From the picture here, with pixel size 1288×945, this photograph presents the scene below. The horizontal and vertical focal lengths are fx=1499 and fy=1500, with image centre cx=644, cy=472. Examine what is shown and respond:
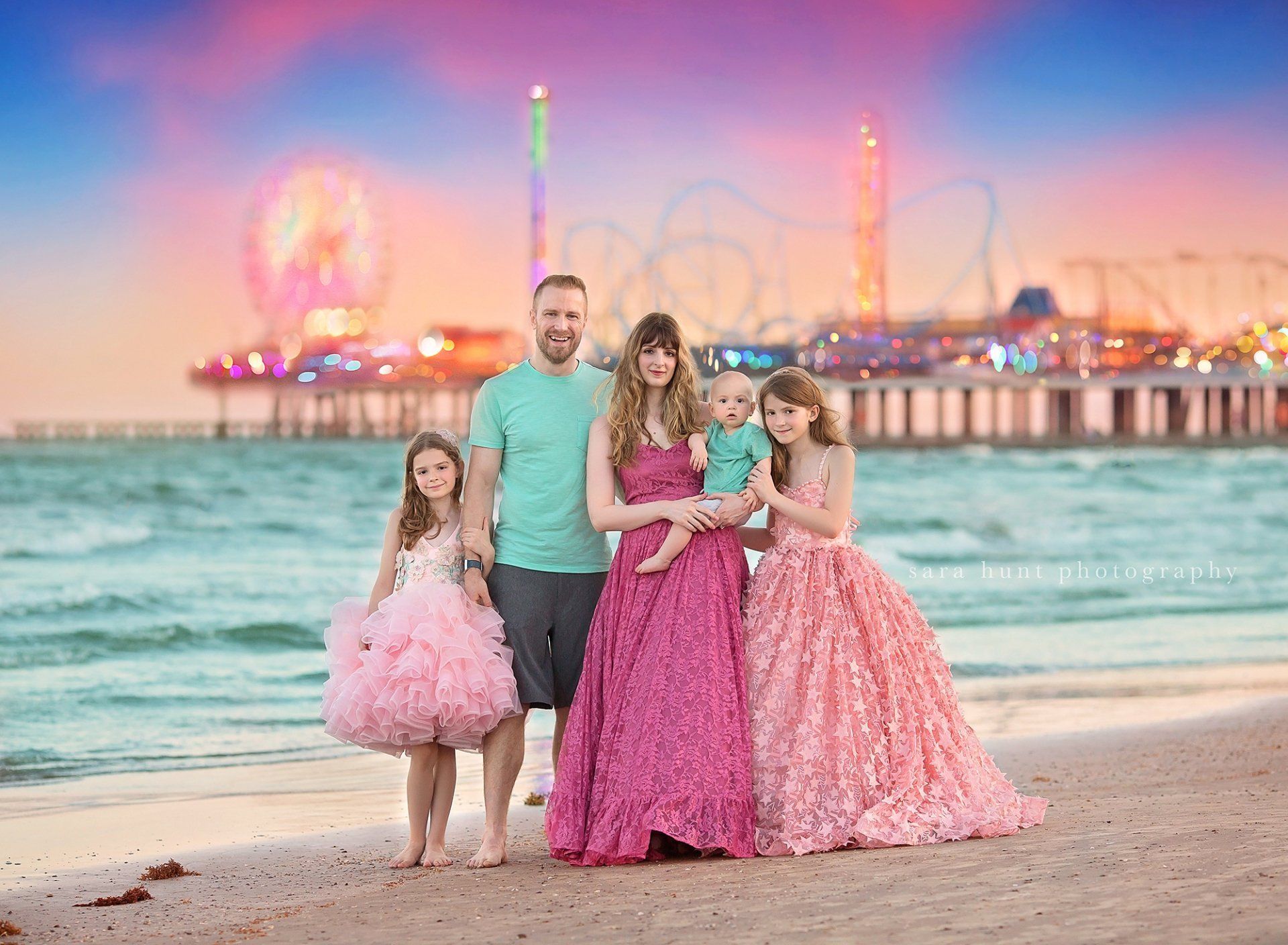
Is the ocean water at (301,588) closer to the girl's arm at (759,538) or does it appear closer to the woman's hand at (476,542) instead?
the woman's hand at (476,542)

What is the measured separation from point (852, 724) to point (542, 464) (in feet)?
4.03

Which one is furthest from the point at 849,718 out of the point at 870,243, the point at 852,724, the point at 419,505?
the point at 870,243

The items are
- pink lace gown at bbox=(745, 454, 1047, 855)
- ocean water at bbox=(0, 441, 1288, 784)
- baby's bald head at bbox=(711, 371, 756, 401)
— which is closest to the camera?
pink lace gown at bbox=(745, 454, 1047, 855)

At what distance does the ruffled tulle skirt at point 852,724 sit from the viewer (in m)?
4.36

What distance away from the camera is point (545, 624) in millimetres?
→ 4645

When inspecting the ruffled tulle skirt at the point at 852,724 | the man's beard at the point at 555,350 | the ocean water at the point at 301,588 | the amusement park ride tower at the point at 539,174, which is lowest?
the ocean water at the point at 301,588

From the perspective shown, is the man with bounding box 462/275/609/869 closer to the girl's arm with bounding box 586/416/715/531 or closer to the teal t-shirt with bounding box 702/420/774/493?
the girl's arm with bounding box 586/416/715/531

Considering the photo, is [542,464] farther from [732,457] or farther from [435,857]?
[435,857]

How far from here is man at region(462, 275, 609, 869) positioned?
15.1ft

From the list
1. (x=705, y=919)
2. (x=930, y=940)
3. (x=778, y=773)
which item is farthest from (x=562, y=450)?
(x=930, y=940)

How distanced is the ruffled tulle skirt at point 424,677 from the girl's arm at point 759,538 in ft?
2.64

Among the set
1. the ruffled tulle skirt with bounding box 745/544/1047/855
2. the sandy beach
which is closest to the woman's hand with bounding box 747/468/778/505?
the ruffled tulle skirt with bounding box 745/544/1047/855

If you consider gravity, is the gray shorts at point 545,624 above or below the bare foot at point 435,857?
above

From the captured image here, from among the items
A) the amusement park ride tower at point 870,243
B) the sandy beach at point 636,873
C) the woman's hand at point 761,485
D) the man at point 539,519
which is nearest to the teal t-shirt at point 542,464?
the man at point 539,519
